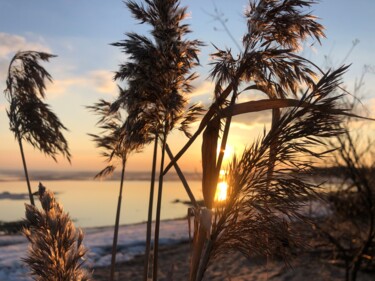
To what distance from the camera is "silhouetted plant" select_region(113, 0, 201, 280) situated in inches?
148

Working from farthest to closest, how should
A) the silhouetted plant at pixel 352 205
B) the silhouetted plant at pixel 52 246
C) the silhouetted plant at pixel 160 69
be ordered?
the silhouetted plant at pixel 352 205
the silhouetted plant at pixel 160 69
the silhouetted plant at pixel 52 246

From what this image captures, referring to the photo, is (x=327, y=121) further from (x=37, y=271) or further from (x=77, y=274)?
(x=37, y=271)

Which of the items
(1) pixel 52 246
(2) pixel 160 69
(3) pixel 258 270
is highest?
(2) pixel 160 69

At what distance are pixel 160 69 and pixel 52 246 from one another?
1.84 metres

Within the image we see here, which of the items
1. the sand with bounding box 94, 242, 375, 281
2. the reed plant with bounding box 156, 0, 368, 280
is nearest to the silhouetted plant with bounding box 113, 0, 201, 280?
the reed plant with bounding box 156, 0, 368, 280

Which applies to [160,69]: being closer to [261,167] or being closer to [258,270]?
[261,167]

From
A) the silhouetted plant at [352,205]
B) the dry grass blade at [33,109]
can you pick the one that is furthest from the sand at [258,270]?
the dry grass blade at [33,109]

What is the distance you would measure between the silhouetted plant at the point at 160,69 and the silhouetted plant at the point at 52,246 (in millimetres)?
1473

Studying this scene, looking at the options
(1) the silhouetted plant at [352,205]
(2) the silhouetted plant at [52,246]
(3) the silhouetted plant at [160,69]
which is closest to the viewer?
(2) the silhouetted plant at [52,246]

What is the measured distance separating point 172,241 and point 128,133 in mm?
13469

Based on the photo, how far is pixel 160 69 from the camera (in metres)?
3.74

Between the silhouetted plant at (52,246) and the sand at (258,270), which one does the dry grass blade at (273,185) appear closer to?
the silhouetted plant at (52,246)

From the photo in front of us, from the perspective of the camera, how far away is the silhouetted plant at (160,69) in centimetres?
377

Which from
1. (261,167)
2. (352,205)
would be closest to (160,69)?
(261,167)
